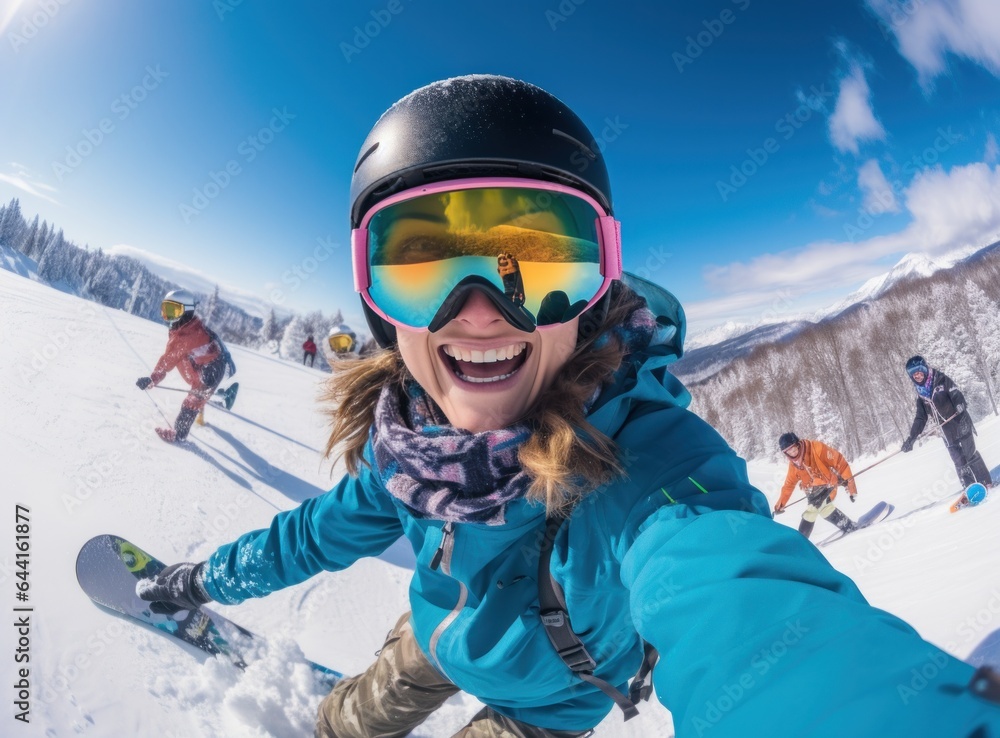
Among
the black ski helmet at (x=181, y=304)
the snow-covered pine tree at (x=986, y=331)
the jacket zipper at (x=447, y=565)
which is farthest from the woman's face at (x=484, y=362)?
the snow-covered pine tree at (x=986, y=331)

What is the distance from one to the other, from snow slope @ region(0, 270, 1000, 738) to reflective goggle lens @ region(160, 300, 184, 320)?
1100 millimetres

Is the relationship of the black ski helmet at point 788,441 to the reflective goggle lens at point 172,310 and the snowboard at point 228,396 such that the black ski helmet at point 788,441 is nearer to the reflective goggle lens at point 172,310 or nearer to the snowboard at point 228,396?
the snowboard at point 228,396

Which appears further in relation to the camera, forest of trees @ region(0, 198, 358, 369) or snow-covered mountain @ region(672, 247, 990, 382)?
snow-covered mountain @ region(672, 247, 990, 382)

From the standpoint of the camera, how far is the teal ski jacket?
0.52m

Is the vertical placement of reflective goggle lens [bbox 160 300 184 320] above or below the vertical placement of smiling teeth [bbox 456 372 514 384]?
above

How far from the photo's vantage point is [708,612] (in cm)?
67

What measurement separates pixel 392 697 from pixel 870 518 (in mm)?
8710

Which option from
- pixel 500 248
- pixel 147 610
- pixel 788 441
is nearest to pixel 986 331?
pixel 788 441

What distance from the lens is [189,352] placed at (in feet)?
20.5

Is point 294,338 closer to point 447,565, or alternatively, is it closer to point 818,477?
point 818,477

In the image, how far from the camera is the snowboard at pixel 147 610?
7.97 feet

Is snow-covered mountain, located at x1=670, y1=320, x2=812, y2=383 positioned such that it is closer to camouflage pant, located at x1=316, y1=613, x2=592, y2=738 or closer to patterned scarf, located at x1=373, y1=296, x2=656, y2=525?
camouflage pant, located at x1=316, y1=613, x2=592, y2=738

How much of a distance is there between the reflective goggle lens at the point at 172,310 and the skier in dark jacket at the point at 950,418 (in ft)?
37.0

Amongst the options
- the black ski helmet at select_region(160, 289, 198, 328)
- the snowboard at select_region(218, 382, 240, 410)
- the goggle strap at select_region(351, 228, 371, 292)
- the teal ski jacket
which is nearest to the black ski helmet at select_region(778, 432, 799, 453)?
the teal ski jacket
